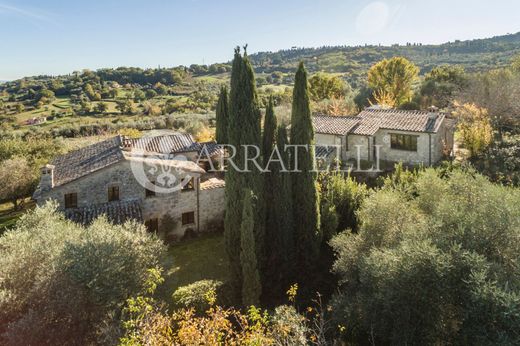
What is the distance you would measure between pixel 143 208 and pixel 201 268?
5424 mm

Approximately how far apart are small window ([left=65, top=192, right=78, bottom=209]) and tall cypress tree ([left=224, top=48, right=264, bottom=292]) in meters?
9.87

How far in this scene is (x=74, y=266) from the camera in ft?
35.1

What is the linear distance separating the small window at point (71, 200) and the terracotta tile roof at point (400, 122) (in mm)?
21191

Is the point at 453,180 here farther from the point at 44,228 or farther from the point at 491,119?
the point at 491,119

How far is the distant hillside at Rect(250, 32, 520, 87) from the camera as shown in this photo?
9781 cm

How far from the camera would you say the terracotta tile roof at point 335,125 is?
96.7 feet

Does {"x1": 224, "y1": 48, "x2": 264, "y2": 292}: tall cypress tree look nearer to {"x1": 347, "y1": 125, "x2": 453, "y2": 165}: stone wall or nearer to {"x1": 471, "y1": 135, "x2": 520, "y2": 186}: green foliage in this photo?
{"x1": 347, "y1": 125, "x2": 453, "y2": 165}: stone wall

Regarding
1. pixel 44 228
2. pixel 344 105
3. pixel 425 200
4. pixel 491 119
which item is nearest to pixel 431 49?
pixel 344 105

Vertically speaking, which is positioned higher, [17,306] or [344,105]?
[344,105]

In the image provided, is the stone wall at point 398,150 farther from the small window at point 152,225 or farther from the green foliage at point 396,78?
→ the green foliage at point 396,78

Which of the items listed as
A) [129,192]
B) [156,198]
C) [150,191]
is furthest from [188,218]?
[129,192]

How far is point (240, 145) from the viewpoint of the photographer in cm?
1630

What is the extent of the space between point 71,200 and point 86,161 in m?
3.19

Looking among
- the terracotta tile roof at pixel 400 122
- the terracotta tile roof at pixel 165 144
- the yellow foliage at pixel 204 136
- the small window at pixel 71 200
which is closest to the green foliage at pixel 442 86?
the terracotta tile roof at pixel 400 122
